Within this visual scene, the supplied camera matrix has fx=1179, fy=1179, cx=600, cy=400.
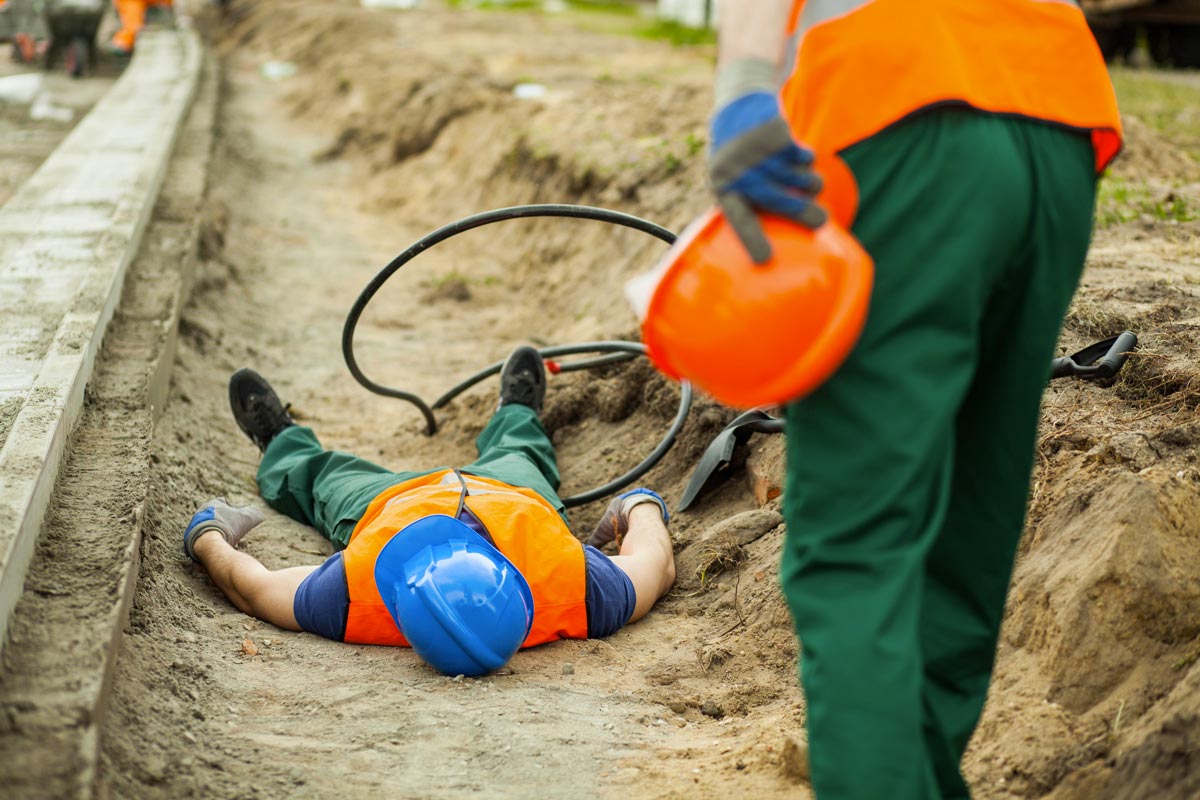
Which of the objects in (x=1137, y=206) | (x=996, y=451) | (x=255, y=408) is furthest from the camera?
(x=1137, y=206)

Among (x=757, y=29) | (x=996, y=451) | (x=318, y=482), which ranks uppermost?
(x=757, y=29)

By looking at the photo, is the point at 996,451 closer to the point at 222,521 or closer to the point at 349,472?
the point at 222,521

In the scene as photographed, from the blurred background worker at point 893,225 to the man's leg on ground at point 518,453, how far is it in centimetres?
203

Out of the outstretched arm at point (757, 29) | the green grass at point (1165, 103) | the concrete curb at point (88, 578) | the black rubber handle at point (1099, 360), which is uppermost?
the outstretched arm at point (757, 29)

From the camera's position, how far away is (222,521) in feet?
11.2

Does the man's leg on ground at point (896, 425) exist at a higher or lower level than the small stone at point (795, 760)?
higher

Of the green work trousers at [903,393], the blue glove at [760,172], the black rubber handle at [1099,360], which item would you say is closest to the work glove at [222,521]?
the green work trousers at [903,393]

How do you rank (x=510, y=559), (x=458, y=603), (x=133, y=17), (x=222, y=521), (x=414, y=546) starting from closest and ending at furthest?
(x=458, y=603) < (x=414, y=546) < (x=510, y=559) < (x=222, y=521) < (x=133, y=17)

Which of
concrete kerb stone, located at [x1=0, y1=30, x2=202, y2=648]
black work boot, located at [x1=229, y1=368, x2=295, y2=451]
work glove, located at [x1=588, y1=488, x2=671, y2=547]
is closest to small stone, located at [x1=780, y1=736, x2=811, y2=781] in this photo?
work glove, located at [x1=588, y1=488, x2=671, y2=547]

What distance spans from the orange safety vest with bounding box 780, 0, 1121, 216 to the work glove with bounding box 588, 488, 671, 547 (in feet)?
6.99

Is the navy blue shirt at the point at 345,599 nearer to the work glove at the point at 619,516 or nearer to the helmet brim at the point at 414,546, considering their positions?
the helmet brim at the point at 414,546

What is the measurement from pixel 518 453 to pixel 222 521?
1053mm

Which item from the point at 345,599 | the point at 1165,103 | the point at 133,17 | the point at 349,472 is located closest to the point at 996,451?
the point at 345,599

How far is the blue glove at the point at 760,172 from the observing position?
5.17 feet
